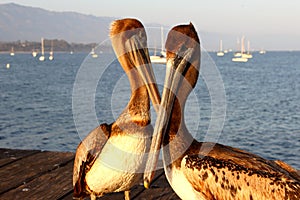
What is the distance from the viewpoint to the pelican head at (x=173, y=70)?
3.94 m

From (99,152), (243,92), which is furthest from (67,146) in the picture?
(243,92)

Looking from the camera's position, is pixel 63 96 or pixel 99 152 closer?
pixel 99 152

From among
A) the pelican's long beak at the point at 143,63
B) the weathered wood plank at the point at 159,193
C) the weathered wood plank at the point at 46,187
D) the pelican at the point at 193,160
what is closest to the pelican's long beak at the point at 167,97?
the pelican at the point at 193,160

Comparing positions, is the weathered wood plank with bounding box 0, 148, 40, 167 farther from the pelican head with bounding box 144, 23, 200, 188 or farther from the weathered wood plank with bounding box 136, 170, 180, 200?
the pelican head with bounding box 144, 23, 200, 188

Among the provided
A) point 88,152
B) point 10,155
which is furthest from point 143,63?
point 10,155

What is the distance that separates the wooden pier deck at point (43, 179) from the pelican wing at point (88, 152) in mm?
656

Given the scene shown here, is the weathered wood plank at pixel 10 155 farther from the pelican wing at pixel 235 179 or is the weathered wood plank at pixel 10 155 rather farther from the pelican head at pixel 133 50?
the pelican wing at pixel 235 179

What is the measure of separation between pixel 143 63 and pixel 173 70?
0.51m

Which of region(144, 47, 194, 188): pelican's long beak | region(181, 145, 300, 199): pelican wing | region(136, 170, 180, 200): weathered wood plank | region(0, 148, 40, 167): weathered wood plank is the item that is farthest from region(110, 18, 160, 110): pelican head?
region(0, 148, 40, 167): weathered wood plank

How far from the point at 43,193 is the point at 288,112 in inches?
1242

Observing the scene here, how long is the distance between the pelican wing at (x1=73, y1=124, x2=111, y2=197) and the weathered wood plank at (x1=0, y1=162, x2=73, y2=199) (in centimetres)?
71

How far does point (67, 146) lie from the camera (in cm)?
2277

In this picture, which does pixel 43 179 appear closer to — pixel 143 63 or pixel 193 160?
pixel 143 63

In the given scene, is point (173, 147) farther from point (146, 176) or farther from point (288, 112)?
point (288, 112)
